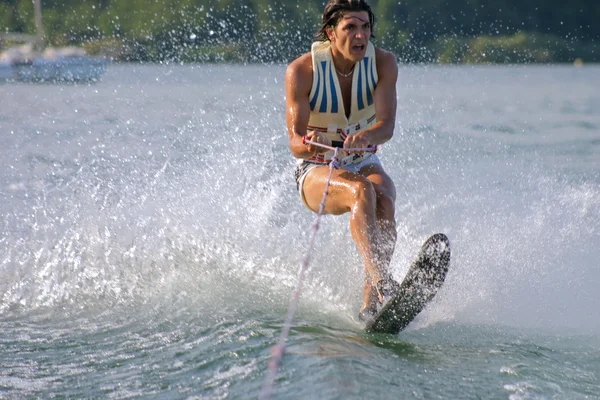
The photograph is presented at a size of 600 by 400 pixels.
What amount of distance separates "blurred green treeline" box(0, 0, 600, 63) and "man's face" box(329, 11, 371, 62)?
14873 mm

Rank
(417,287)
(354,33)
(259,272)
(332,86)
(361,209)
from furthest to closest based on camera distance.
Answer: (259,272) < (332,86) < (354,33) < (361,209) < (417,287)

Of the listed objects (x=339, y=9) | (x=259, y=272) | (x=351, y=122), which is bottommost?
(x=259, y=272)

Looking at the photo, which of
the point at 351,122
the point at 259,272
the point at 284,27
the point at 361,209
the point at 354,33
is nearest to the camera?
the point at 361,209

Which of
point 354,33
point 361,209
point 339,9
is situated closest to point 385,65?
point 354,33

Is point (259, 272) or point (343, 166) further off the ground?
point (343, 166)

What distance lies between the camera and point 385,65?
4758 millimetres

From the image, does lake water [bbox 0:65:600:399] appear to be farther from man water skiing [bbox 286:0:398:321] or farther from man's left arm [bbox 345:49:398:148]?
man's left arm [bbox 345:49:398:148]

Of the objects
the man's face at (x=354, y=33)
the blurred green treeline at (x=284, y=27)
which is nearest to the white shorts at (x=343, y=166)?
the man's face at (x=354, y=33)

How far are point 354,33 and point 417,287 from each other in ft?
4.45

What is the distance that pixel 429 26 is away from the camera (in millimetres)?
30438

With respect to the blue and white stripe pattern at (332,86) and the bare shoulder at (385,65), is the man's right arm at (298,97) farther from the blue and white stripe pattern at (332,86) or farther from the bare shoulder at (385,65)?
the bare shoulder at (385,65)

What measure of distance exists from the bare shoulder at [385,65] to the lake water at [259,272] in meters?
1.20

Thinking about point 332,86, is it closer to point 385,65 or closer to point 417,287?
point 385,65

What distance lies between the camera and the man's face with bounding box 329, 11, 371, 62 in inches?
179
